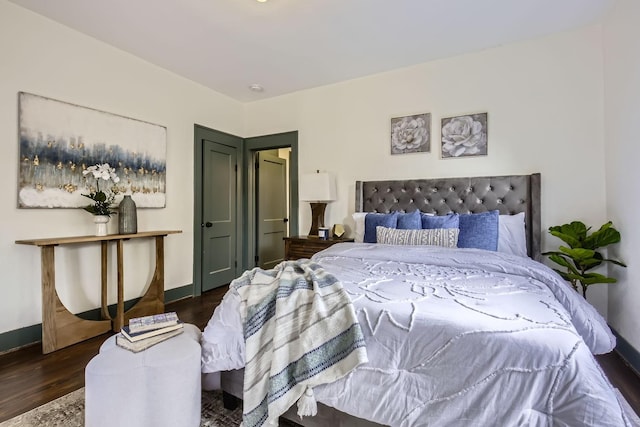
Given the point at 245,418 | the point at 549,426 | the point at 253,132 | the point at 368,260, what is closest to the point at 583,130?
the point at 368,260

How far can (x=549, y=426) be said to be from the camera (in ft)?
3.10

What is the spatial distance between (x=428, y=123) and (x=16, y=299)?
4194 mm

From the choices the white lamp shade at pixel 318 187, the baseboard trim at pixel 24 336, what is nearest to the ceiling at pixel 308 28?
the white lamp shade at pixel 318 187

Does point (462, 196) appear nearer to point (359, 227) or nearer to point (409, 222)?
point (409, 222)

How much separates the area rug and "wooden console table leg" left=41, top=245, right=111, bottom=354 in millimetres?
875

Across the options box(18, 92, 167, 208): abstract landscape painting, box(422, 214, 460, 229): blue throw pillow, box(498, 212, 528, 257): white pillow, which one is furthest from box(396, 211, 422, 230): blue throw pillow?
box(18, 92, 167, 208): abstract landscape painting

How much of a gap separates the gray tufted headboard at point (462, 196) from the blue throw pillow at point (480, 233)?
424 millimetres

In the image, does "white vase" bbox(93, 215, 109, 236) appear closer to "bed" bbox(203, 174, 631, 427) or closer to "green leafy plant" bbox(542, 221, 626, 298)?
"bed" bbox(203, 174, 631, 427)

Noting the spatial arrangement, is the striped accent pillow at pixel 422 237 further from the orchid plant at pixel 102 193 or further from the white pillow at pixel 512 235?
the orchid plant at pixel 102 193

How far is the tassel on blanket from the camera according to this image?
1.27 metres

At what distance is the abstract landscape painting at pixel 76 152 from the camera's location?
2566mm

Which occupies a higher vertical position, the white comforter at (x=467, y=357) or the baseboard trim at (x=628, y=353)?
the white comforter at (x=467, y=357)

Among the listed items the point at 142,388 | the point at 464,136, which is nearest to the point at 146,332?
the point at 142,388

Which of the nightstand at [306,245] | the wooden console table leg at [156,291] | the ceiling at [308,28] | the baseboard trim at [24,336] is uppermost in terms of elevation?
the ceiling at [308,28]
